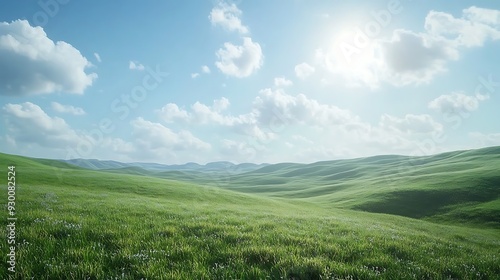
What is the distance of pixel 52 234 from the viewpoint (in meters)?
8.10

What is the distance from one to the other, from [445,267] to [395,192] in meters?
74.5

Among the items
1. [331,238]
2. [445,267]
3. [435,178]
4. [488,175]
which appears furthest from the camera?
[435,178]

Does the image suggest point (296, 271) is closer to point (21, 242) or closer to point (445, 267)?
point (445, 267)

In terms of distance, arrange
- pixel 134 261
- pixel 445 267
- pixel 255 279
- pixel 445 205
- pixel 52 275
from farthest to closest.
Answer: pixel 445 205 → pixel 445 267 → pixel 134 261 → pixel 255 279 → pixel 52 275

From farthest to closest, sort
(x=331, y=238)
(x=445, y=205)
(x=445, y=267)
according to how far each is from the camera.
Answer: (x=445, y=205) → (x=331, y=238) → (x=445, y=267)

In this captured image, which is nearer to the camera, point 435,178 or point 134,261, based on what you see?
point 134,261

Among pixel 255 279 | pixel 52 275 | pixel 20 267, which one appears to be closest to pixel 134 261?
pixel 52 275

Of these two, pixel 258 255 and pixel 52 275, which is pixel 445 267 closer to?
pixel 258 255

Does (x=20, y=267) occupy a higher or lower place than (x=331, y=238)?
higher

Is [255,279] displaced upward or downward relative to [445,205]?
upward

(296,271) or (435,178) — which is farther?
(435,178)

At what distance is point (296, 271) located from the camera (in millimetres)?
5875

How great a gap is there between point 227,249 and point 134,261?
2344mm

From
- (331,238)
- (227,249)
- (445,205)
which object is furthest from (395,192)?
(227,249)
